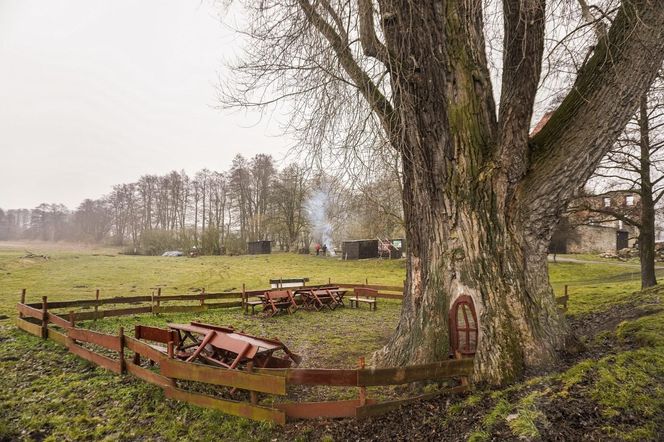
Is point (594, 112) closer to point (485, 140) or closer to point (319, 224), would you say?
point (485, 140)

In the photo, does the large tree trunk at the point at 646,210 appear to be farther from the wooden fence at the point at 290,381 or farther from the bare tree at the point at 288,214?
the bare tree at the point at 288,214

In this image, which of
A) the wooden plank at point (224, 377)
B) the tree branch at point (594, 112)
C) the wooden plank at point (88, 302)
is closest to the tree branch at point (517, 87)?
the tree branch at point (594, 112)

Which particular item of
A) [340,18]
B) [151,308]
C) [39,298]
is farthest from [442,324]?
[39,298]

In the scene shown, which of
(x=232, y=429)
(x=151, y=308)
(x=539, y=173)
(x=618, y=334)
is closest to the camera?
(x=232, y=429)

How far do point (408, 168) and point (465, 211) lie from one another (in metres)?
1.18

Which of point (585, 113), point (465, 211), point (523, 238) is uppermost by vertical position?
point (585, 113)

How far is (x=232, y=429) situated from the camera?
190 inches

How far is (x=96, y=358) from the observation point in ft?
23.5

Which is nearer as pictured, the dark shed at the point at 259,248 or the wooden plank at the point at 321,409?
the wooden plank at the point at 321,409

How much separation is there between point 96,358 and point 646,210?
16.6 m

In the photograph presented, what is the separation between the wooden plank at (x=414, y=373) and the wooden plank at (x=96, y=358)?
4.79 meters

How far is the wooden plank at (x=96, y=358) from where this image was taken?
265 inches

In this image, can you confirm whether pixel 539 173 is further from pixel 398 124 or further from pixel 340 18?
pixel 340 18

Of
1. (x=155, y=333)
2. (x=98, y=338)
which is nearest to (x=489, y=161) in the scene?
(x=155, y=333)
